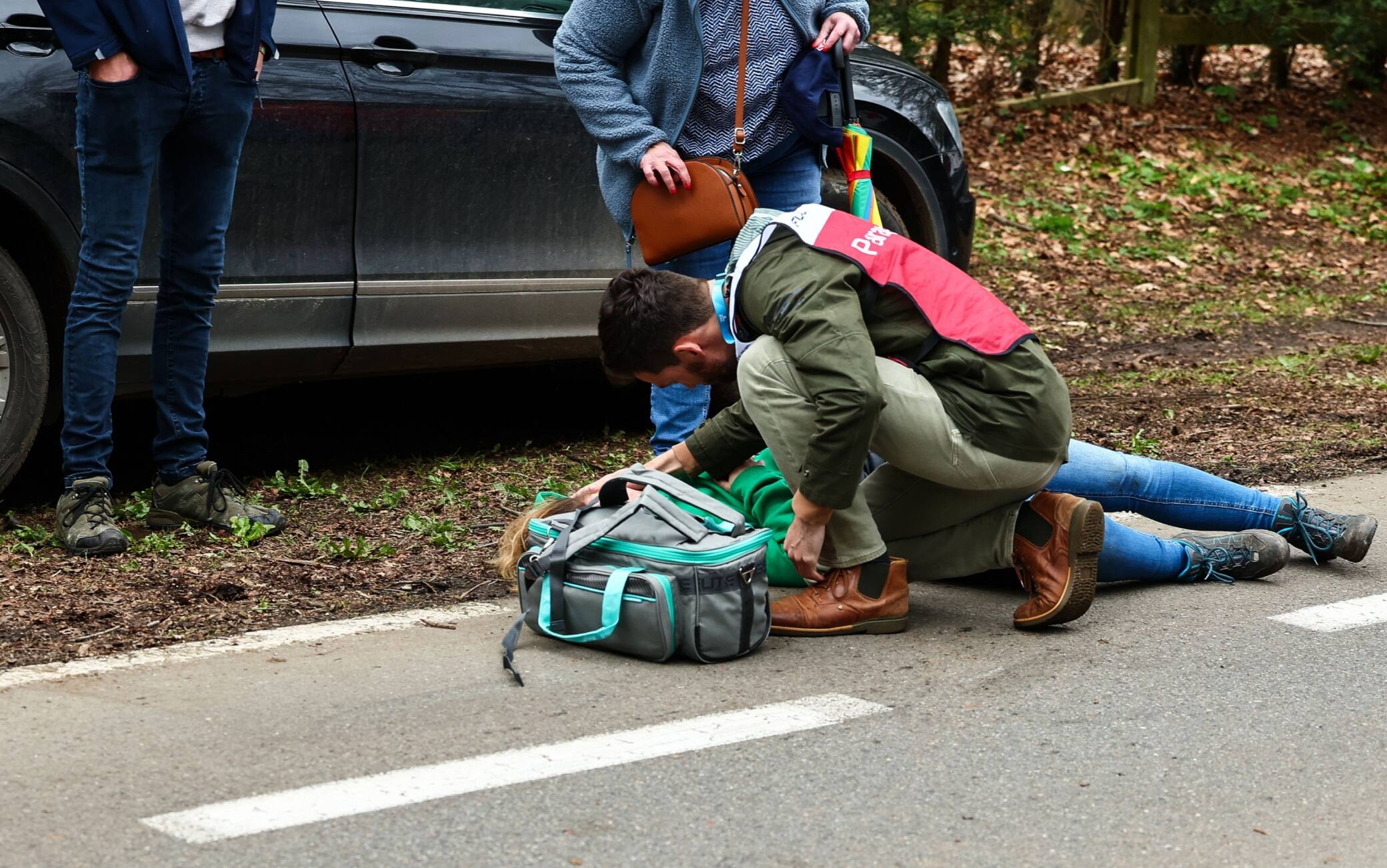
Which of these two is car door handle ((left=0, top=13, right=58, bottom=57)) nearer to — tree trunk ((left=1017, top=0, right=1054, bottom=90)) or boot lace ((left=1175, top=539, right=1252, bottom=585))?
boot lace ((left=1175, top=539, right=1252, bottom=585))

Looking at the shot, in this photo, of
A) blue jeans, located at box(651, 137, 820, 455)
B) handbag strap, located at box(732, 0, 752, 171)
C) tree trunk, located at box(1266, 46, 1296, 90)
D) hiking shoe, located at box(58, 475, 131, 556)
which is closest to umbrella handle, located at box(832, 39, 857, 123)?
blue jeans, located at box(651, 137, 820, 455)

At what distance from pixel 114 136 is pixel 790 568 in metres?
1.89

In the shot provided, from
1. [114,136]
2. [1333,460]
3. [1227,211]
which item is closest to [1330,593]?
[1333,460]

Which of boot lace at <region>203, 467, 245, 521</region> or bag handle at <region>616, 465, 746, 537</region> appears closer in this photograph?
bag handle at <region>616, 465, 746, 537</region>

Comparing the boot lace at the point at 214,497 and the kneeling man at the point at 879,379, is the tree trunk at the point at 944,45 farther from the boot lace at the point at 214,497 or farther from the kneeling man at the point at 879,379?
the kneeling man at the point at 879,379

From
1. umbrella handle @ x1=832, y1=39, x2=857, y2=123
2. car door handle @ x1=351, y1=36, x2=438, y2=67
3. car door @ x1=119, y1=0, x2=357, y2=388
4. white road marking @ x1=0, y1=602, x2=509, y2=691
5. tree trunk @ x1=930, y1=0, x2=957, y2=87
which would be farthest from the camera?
tree trunk @ x1=930, y1=0, x2=957, y2=87

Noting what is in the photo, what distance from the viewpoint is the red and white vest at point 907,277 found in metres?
3.55

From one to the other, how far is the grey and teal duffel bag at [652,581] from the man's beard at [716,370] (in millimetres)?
289

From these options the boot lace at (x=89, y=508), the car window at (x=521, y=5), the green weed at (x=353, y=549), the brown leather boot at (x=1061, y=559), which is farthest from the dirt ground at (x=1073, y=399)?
the car window at (x=521, y=5)

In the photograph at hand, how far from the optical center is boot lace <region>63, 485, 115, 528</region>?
4.05 m

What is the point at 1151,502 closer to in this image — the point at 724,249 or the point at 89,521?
the point at 724,249

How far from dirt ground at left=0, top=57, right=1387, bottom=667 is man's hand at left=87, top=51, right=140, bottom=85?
44.1 inches

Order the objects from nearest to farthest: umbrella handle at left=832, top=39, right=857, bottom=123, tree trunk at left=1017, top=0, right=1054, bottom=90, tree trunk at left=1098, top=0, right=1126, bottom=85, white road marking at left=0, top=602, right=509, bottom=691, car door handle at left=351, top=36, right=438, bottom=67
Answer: white road marking at left=0, top=602, right=509, bottom=691, umbrella handle at left=832, top=39, right=857, bottom=123, car door handle at left=351, top=36, right=438, bottom=67, tree trunk at left=1017, top=0, right=1054, bottom=90, tree trunk at left=1098, top=0, right=1126, bottom=85

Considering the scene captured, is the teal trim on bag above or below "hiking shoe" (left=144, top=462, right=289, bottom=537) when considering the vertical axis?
above
